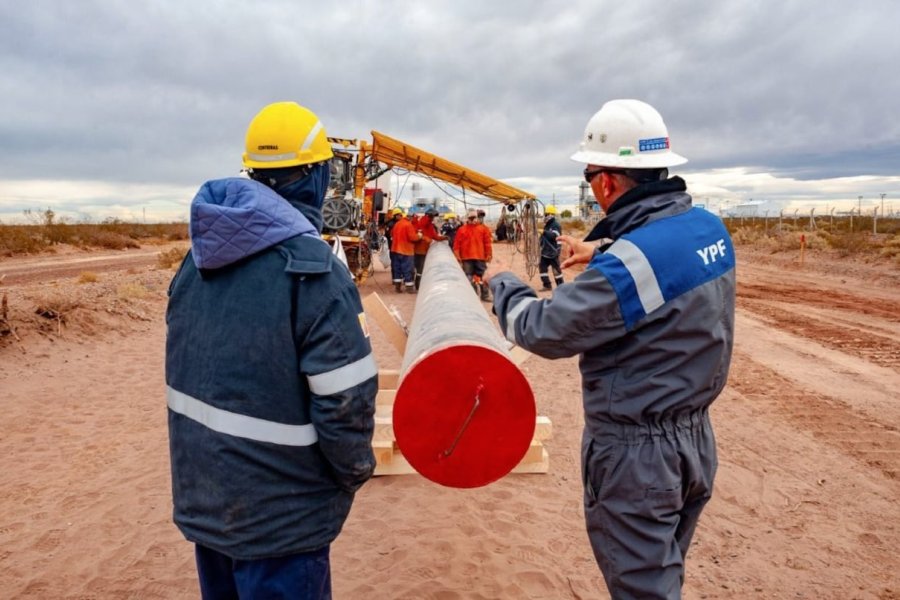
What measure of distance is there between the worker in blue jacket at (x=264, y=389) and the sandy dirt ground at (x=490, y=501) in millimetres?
1753

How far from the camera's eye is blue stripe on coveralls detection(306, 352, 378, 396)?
1.83 m

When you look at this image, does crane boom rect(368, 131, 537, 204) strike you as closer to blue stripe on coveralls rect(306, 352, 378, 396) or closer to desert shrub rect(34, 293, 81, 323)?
desert shrub rect(34, 293, 81, 323)

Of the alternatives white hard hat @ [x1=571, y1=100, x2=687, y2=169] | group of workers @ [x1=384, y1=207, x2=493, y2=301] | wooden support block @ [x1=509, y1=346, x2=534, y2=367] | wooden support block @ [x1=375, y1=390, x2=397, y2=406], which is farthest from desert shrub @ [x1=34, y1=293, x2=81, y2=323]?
white hard hat @ [x1=571, y1=100, x2=687, y2=169]

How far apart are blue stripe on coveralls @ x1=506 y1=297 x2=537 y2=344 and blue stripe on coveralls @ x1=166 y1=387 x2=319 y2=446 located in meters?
0.75

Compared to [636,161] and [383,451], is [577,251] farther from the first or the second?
[383,451]

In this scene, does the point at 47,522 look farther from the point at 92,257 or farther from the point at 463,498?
the point at 92,257

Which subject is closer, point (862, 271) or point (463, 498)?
point (463, 498)

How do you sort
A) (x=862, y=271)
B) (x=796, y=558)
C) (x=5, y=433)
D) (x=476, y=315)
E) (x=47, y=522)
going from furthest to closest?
(x=862, y=271), (x=5, y=433), (x=47, y=522), (x=796, y=558), (x=476, y=315)

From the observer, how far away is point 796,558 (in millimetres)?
3762

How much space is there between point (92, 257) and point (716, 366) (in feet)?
97.7

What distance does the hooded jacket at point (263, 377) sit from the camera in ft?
5.96

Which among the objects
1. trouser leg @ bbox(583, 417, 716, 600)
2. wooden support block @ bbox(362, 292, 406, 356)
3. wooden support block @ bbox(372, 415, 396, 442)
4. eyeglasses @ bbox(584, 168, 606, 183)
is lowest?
wooden support block @ bbox(372, 415, 396, 442)

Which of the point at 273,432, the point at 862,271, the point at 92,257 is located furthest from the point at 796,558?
the point at 92,257

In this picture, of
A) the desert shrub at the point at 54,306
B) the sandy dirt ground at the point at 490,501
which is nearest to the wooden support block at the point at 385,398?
the sandy dirt ground at the point at 490,501
